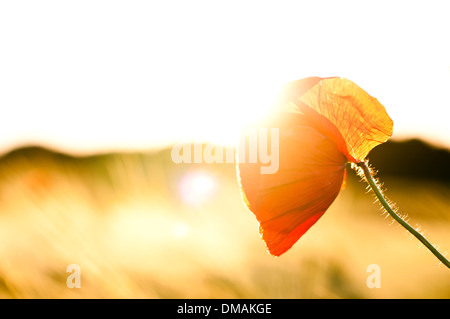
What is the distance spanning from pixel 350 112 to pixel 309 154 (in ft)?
0.15

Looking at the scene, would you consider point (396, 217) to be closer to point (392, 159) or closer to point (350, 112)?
point (350, 112)

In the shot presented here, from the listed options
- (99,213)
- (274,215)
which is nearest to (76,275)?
(99,213)

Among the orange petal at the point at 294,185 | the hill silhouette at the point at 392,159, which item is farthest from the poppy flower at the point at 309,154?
the hill silhouette at the point at 392,159

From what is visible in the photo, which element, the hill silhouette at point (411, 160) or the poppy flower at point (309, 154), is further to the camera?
the hill silhouette at point (411, 160)

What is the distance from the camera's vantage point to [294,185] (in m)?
0.37

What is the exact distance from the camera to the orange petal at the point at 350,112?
1.08 feet

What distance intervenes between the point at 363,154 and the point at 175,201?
614 mm

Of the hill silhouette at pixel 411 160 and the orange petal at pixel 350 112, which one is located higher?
the hill silhouette at pixel 411 160

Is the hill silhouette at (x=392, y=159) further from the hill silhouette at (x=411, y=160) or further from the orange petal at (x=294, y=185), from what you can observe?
the orange petal at (x=294, y=185)

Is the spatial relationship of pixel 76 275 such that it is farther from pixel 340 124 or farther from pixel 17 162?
pixel 340 124

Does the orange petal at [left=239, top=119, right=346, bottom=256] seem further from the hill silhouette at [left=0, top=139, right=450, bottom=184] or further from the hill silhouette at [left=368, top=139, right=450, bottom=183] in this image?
the hill silhouette at [left=368, top=139, right=450, bottom=183]

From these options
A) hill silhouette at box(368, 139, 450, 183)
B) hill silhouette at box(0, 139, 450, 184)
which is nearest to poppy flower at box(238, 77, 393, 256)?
hill silhouette at box(0, 139, 450, 184)

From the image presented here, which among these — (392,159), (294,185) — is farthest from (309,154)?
(392,159)

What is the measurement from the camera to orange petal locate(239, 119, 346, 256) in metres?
0.34
